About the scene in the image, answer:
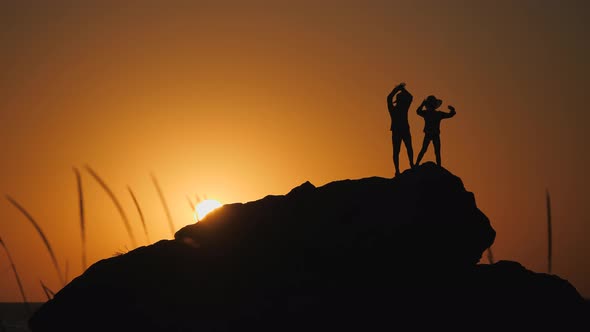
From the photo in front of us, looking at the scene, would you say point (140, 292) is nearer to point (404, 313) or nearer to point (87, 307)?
point (87, 307)

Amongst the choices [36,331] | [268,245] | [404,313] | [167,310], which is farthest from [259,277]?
[36,331]

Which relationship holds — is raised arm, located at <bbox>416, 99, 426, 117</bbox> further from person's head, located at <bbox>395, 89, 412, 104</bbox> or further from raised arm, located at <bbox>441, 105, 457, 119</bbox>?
raised arm, located at <bbox>441, 105, 457, 119</bbox>

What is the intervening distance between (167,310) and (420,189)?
5.60m

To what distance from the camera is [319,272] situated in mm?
13594

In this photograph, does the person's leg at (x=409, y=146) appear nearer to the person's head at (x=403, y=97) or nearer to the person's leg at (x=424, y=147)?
the person's leg at (x=424, y=147)

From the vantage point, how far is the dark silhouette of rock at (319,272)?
519 inches

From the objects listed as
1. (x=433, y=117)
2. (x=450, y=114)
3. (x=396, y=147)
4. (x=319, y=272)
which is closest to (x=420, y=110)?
(x=433, y=117)

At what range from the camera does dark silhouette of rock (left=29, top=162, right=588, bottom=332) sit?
13.2 m

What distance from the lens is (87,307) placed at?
13.7 metres

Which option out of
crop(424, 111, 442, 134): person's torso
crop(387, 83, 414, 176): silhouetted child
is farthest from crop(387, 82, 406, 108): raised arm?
crop(424, 111, 442, 134): person's torso

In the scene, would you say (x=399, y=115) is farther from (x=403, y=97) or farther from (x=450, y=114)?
(x=450, y=114)

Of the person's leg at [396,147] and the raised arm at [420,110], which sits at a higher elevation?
the raised arm at [420,110]

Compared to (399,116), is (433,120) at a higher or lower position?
lower

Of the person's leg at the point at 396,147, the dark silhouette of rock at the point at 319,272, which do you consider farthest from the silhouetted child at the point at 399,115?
the dark silhouette of rock at the point at 319,272
